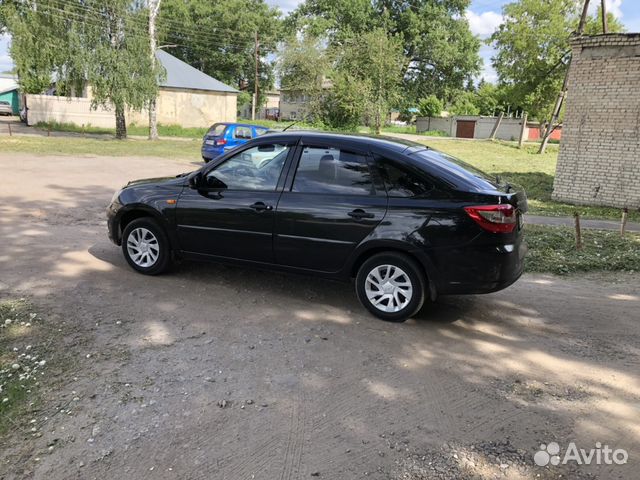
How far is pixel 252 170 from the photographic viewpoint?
18.0 ft

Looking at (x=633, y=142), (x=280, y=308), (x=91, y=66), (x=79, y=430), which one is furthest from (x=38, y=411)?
(x=91, y=66)

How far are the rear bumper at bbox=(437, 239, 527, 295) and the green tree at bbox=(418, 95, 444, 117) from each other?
57.7m

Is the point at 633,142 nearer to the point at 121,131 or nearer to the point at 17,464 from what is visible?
the point at 17,464

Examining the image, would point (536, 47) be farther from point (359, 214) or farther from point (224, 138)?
point (359, 214)

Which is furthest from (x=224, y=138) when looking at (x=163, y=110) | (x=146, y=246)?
(x=163, y=110)

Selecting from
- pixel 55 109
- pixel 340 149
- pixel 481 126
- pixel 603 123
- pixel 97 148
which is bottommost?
pixel 97 148

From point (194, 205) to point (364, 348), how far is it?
8.08ft

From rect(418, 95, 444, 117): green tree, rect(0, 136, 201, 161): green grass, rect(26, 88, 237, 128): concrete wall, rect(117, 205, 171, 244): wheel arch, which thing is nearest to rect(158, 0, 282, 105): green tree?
rect(418, 95, 444, 117): green tree

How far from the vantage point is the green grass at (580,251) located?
704 cm

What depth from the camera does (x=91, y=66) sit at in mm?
26609

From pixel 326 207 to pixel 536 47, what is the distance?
32188 mm

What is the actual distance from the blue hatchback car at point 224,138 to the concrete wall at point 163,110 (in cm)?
1938

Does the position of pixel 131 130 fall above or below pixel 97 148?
above

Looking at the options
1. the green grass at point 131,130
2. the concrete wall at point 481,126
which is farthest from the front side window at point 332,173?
the concrete wall at point 481,126
